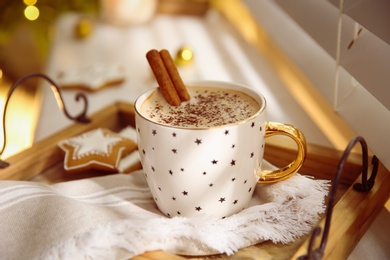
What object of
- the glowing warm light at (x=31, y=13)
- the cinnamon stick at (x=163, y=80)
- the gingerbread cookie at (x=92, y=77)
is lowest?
the glowing warm light at (x=31, y=13)

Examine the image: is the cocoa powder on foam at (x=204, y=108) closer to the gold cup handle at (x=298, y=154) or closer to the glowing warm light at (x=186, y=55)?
the gold cup handle at (x=298, y=154)

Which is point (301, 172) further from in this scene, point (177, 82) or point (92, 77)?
point (92, 77)

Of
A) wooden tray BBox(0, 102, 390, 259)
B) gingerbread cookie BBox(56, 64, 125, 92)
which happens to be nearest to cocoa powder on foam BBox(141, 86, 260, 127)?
wooden tray BBox(0, 102, 390, 259)

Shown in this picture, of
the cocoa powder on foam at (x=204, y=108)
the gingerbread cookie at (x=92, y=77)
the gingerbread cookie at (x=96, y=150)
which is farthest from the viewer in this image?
the gingerbread cookie at (x=92, y=77)

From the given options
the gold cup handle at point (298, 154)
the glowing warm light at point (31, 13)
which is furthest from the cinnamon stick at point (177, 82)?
the glowing warm light at point (31, 13)

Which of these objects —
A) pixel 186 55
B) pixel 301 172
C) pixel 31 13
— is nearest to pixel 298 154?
pixel 301 172

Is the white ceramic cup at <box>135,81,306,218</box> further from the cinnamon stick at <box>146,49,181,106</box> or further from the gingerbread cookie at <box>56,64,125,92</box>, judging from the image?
the gingerbread cookie at <box>56,64,125,92</box>
